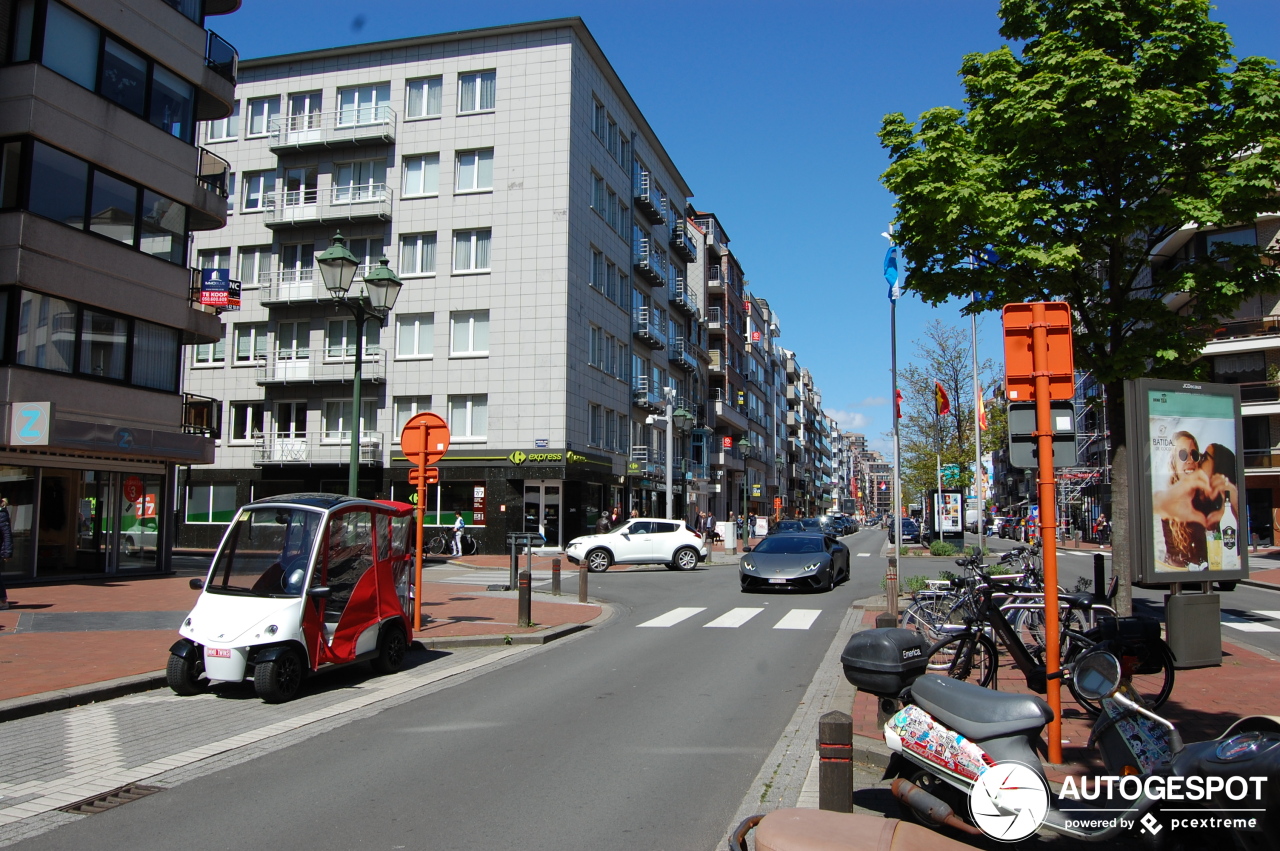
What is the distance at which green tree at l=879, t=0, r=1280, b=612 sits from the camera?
1091 cm

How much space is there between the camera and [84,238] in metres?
21.0

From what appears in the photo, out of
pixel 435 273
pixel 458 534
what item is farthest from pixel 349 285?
pixel 435 273

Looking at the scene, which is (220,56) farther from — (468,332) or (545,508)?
(545,508)

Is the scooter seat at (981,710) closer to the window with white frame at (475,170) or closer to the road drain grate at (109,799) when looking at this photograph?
the road drain grate at (109,799)

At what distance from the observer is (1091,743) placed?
5.04m

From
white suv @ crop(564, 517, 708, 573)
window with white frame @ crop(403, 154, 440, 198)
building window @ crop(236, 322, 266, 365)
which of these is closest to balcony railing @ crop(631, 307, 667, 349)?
window with white frame @ crop(403, 154, 440, 198)

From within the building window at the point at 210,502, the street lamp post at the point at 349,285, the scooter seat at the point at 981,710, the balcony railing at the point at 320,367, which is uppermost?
the balcony railing at the point at 320,367

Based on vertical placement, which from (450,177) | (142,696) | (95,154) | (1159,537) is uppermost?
(450,177)

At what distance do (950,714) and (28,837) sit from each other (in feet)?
16.5

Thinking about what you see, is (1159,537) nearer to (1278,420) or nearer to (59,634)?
(59,634)

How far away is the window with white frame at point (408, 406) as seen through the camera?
123 feet

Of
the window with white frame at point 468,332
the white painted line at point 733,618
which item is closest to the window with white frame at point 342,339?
the window with white frame at point 468,332

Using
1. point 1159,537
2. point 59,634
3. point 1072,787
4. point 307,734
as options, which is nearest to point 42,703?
point 307,734

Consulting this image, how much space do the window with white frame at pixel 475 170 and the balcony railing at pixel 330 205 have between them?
3027 mm
